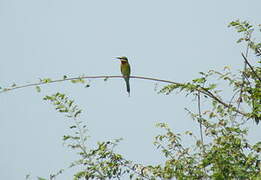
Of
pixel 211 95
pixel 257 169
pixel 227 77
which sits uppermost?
pixel 227 77

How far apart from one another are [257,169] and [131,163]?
1.09 metres

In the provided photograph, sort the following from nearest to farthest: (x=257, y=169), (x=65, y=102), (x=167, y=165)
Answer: (x=257, y=169) → (x=167, y=165) → (x=65, y=102)

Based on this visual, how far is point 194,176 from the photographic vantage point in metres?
3.69

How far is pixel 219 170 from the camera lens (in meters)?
3.47

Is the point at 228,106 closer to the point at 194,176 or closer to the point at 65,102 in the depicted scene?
the point at 194,176

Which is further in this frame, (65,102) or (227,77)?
(65,102)

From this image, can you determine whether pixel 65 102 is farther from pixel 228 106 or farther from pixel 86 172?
pixel 228 106

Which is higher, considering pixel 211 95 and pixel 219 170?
pixel 211 95

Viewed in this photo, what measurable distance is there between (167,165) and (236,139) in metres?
0.56

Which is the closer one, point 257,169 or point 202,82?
point 257,169

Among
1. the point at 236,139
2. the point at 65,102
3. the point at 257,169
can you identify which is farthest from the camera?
the point at 65,102

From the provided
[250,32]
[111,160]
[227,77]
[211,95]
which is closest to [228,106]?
[211,95]

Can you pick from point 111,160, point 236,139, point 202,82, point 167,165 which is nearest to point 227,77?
point 202,82

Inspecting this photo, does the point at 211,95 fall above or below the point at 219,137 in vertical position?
above
